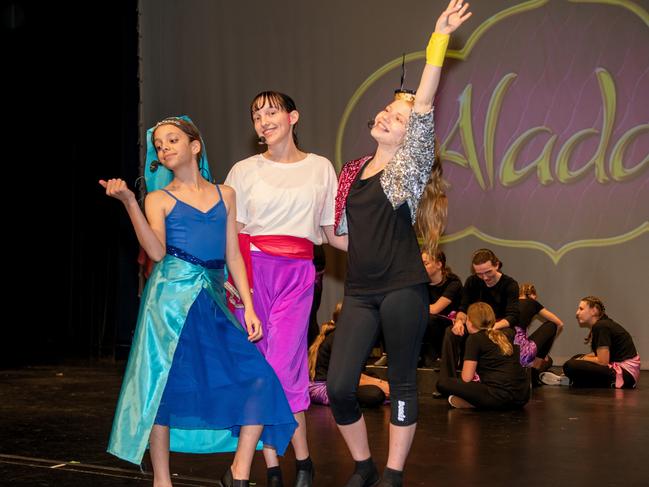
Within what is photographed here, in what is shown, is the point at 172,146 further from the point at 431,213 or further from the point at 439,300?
the point at 439,300

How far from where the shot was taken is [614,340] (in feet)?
21.9

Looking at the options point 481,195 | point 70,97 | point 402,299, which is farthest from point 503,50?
point 402,299


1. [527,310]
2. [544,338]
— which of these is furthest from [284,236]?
[544,338]

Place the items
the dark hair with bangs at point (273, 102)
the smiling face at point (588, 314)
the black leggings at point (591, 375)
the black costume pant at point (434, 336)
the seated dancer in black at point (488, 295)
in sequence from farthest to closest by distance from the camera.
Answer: the black costume pant at point (434, 336) < the smiling face at point (588, 314) < the black leggings at point (591, 375) < the seated dancer in black at point (488, 295) < the dark hair with bangs at point (273, 102)

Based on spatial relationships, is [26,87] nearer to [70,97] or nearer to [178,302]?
[70,97]

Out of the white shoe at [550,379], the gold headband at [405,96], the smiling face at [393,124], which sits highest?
the gold headband at [405,96]

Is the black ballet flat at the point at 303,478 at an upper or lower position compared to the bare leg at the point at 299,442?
lower

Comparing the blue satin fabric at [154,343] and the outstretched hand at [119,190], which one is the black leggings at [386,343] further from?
the outstretched hand at [119,190]

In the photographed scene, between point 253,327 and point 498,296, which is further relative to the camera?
point 498,296

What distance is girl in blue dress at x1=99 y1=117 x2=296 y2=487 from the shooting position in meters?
2.93

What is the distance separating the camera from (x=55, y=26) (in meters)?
8.85

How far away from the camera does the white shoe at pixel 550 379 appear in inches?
266

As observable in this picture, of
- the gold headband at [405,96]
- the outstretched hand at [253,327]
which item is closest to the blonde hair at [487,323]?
the gold headband at [405,96]

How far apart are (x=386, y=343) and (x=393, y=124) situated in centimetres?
72
